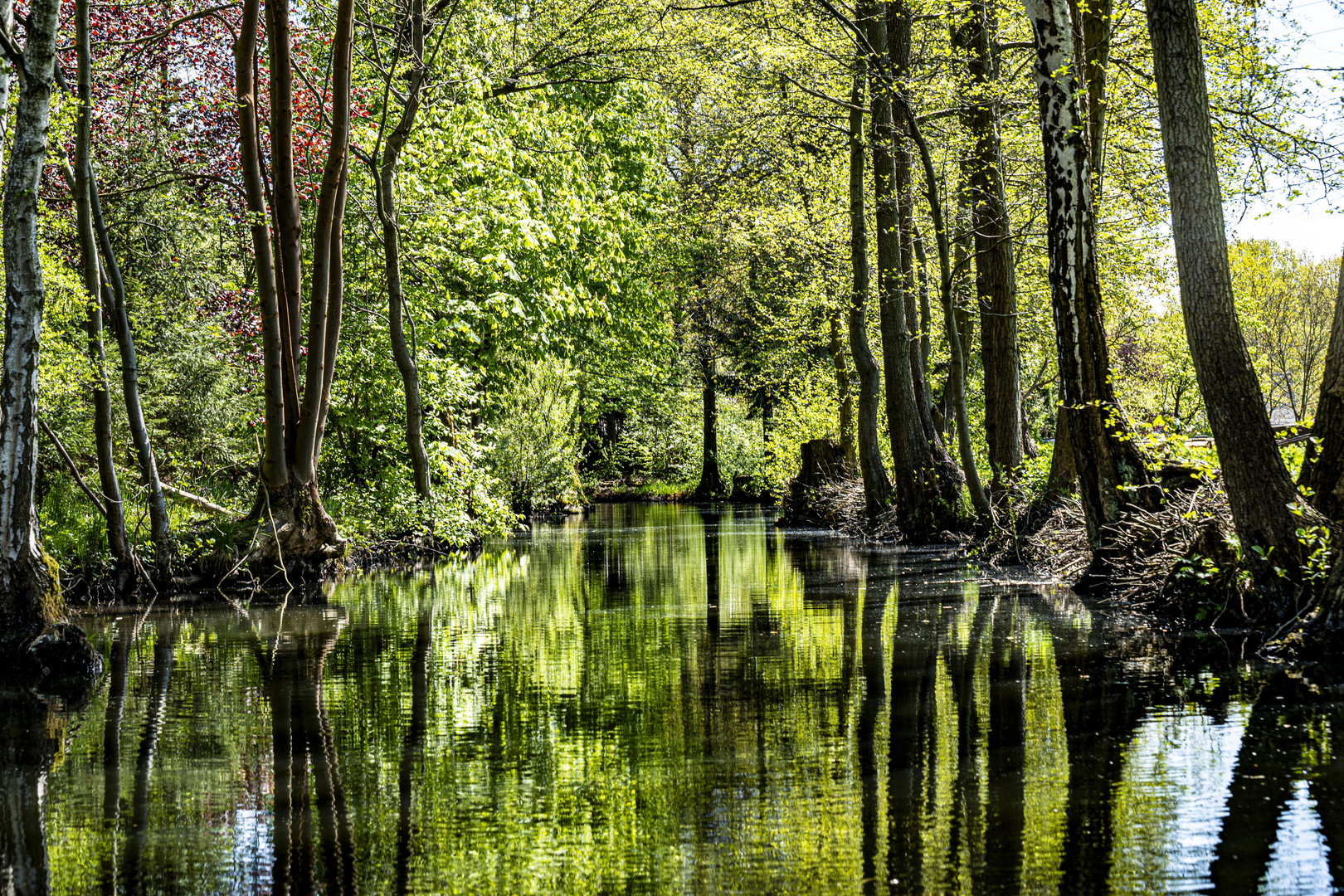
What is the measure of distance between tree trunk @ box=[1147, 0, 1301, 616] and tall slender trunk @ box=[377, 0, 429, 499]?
11233 mm

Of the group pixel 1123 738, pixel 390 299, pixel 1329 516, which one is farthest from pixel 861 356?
pixel 1123 738

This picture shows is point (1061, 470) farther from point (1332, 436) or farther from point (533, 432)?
point (533, 432)

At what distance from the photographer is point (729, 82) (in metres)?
18.8

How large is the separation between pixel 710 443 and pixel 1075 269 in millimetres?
33633

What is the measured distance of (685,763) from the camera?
5059mm

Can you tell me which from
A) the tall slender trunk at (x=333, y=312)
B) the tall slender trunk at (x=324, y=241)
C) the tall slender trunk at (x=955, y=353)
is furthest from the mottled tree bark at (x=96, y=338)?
the tall slender trunk at (x=955, y=353)

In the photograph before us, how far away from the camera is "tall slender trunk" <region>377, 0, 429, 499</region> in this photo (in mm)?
16797

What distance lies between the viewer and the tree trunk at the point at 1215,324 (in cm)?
756

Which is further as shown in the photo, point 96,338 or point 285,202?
point 285,202

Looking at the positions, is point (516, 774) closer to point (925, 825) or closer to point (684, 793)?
point (684, 793)

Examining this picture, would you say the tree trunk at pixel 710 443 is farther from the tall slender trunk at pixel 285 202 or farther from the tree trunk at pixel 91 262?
the tree trunk at pixel 91 262

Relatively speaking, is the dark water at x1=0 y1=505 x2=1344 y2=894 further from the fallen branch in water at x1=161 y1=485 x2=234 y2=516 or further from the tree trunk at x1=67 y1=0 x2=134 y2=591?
the fallen branch in water at x1=161 y1=485 x2=234 y2=516

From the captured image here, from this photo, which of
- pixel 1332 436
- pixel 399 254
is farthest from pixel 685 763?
pixel 399 254

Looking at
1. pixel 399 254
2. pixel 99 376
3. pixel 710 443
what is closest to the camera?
pixel 99 376
